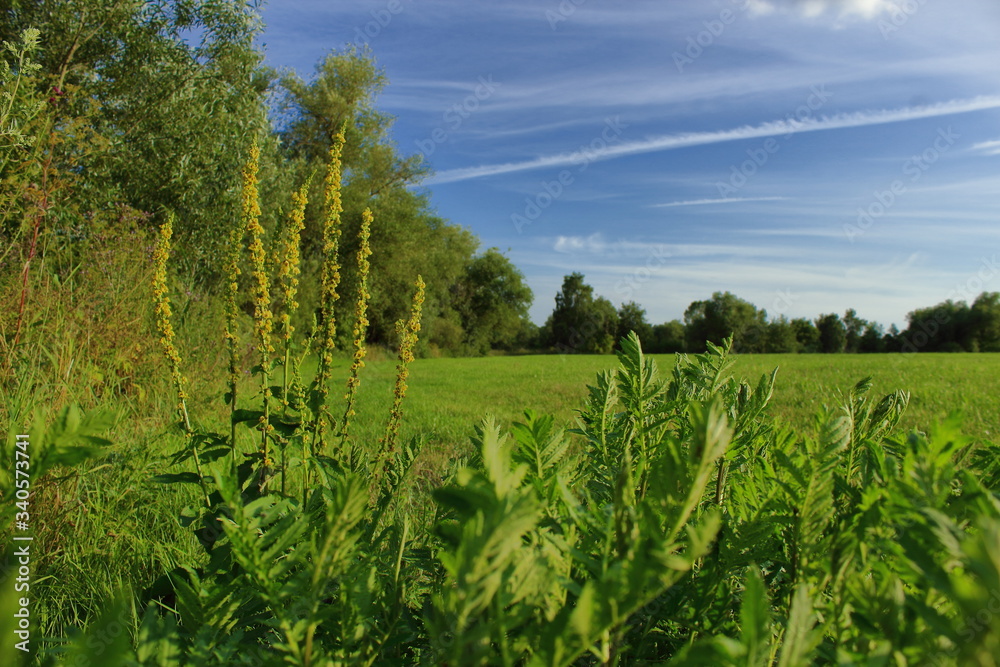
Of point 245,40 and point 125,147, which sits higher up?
point 245,40

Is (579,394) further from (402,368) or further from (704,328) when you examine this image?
(704,328)

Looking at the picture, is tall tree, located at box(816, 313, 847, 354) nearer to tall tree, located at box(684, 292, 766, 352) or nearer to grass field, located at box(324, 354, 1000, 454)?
tall tree, located at box(684, 292, 766, 352)

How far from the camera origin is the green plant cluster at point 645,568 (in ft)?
1.12

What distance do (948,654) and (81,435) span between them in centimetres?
62

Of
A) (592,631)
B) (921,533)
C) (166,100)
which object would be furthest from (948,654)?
(166,100)

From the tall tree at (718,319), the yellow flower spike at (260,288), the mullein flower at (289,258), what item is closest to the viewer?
the yellow flower spike at (260,288)

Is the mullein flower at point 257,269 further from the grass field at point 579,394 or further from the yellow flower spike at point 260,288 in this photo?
the grass field at point 579,394

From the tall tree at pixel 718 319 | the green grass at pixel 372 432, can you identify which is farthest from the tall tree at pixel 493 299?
the green grass at pixel 372 432

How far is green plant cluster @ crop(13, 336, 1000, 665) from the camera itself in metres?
0.34

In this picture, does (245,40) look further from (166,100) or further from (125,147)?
(125,147)

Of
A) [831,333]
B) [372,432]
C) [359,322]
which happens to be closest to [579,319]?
[831,333]

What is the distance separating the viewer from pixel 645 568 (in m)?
0.34

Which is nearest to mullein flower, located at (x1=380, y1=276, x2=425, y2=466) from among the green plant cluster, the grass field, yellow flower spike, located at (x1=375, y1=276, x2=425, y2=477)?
yellow flower spike, located at (x1=375, y1=276, x2=425, y2=477)

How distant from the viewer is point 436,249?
3244 centimetres
